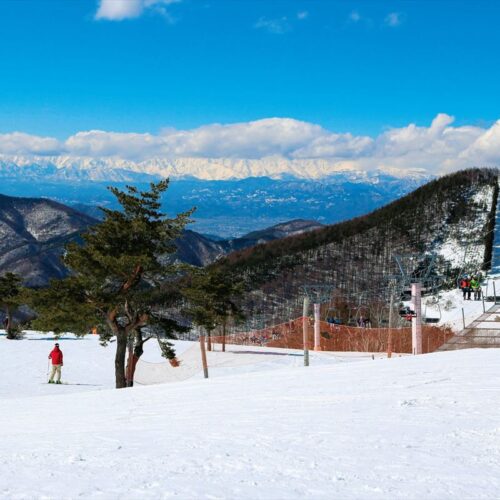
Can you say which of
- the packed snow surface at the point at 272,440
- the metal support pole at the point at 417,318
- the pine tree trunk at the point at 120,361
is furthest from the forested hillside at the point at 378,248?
the packed snow surface at the point at 272,440

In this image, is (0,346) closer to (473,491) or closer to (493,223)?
(473,491)

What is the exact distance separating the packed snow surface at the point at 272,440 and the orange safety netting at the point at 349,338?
24.8m

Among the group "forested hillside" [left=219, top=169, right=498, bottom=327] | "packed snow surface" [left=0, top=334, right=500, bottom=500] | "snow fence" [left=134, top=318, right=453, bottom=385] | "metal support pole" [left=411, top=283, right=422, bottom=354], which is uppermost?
"forested hillside" [left=219, top=169, right=498, bottom=327]

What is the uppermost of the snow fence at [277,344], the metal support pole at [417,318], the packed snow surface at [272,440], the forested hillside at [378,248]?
the forested hillside at [378,248]

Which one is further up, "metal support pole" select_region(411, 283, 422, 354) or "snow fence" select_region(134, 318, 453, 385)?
"metal support pole" select_region(411, 283, 422, 354)

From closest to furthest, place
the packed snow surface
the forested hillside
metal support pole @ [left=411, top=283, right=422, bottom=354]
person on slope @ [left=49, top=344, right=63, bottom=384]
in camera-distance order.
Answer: the packed snow surface, metal support pole @ [left=411, top=283, right=422, bottom=354], person on slope @ [left=49, top=344, right=63, bottom=384], the forested hillside

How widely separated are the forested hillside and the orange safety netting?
30326mm

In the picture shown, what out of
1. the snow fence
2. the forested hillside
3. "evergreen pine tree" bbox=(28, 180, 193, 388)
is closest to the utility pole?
the snow fence

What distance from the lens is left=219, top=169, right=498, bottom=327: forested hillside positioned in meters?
94.8

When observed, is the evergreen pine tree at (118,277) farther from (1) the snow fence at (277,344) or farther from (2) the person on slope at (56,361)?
(1) the snow fence at (277,344)

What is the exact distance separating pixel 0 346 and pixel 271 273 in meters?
74.4

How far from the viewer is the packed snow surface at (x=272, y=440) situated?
17.6 ft

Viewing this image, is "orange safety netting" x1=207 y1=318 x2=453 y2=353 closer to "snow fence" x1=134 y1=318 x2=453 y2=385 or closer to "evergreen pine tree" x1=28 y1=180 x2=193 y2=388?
"snow fence" x1=134 y1=318 x2=453 y2=385

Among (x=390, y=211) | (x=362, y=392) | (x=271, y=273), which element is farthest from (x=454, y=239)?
(x=362, y=392)
